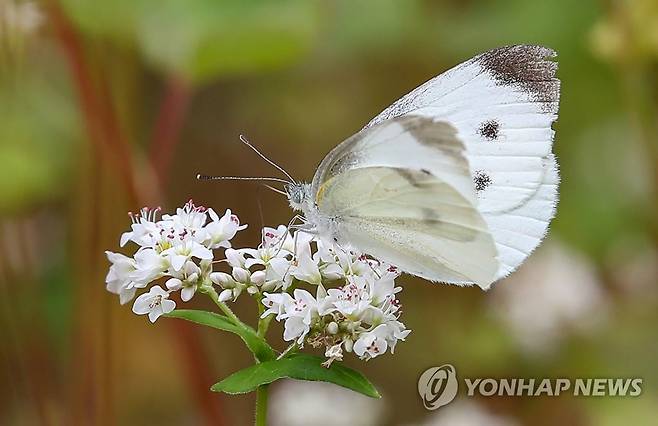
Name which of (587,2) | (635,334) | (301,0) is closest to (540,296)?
(635,334)

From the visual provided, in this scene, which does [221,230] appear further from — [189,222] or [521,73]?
[521,73]

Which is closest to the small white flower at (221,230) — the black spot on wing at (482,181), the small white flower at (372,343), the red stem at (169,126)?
the small white flower at (372,343)

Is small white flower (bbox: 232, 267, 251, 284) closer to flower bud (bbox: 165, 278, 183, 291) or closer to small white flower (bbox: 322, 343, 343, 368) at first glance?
flower bud (bbox: 165, 278, 183, 291)

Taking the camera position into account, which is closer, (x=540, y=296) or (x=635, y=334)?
(x=635, y=334)

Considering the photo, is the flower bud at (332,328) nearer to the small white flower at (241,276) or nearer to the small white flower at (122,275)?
the small white flower at (241,276)

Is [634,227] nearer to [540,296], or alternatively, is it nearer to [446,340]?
[540,296]

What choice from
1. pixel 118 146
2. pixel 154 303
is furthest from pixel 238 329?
pixel 118 146
